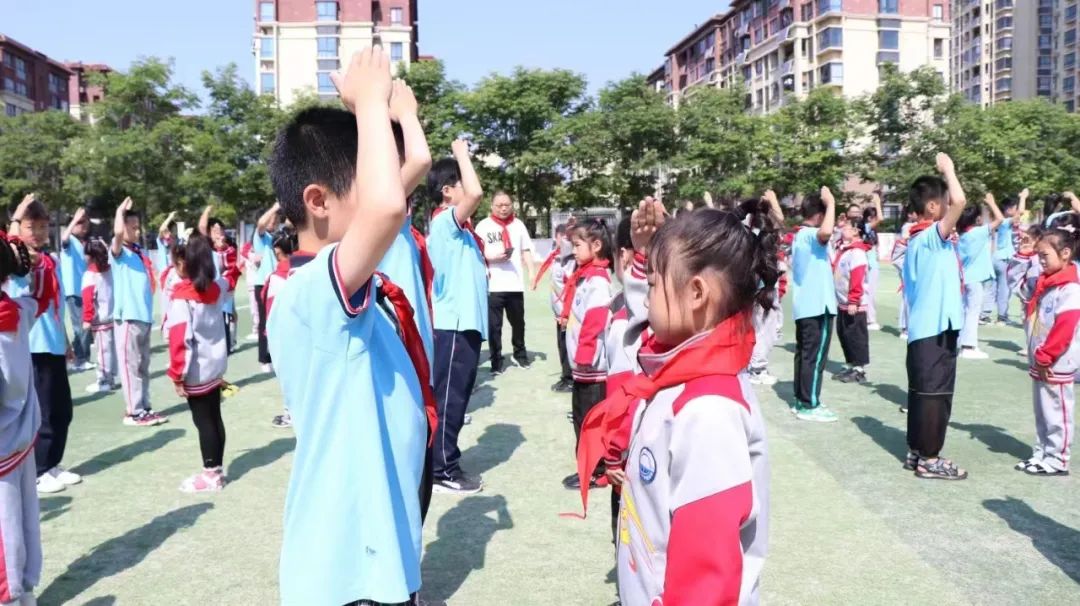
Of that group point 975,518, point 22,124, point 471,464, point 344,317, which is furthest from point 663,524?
point 22,124

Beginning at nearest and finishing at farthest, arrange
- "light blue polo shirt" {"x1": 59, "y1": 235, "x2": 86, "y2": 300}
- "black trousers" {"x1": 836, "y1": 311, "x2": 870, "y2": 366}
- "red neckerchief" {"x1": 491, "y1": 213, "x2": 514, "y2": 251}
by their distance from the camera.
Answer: "black trousers" {"x1": 836, "y1": 311, "x2": 870, "y2": 366}
"light blue polo shirt" {"x1": 59, "y1": 235, "x2": 86, "y2": 300}
"red neckerchief" {"x1": 491, "y1": 213, "x2": 514, "y2": 251}

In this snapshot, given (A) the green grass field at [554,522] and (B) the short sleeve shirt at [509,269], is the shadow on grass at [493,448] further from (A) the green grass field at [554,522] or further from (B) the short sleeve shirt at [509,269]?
(B) the short sleeve shirt at [509,269]

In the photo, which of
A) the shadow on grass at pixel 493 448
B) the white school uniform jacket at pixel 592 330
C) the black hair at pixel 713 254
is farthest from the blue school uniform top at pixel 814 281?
the black hair at pixel 713 254

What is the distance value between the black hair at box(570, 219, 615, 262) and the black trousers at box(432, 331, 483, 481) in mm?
927

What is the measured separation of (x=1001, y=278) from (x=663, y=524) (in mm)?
12904

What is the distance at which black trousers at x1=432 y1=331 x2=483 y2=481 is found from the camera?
5059 mm

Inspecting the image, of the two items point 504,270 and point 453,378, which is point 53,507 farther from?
point 504,270

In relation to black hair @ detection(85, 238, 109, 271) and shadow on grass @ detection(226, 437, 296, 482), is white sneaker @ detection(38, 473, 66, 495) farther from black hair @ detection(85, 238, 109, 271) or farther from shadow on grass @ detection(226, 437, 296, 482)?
black hair @ detection(85, 238, 109, 271)

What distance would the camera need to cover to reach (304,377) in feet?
5.93

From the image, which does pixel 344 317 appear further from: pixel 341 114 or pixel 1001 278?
pixel 1001 278

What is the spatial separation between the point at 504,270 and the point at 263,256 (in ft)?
10.3

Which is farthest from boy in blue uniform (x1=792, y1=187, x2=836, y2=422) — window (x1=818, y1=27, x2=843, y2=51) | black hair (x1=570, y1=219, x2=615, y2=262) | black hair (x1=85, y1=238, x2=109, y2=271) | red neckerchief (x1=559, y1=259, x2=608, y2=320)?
window (x1=818, y1=27, x2=843, y2=51)

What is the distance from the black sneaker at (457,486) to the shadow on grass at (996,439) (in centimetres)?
362

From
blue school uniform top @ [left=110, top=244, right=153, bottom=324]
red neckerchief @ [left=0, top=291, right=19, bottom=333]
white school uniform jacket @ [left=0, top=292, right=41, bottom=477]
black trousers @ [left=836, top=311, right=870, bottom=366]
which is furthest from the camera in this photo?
black trousers @ [left=836, top=311, right=870, bottom=366]
